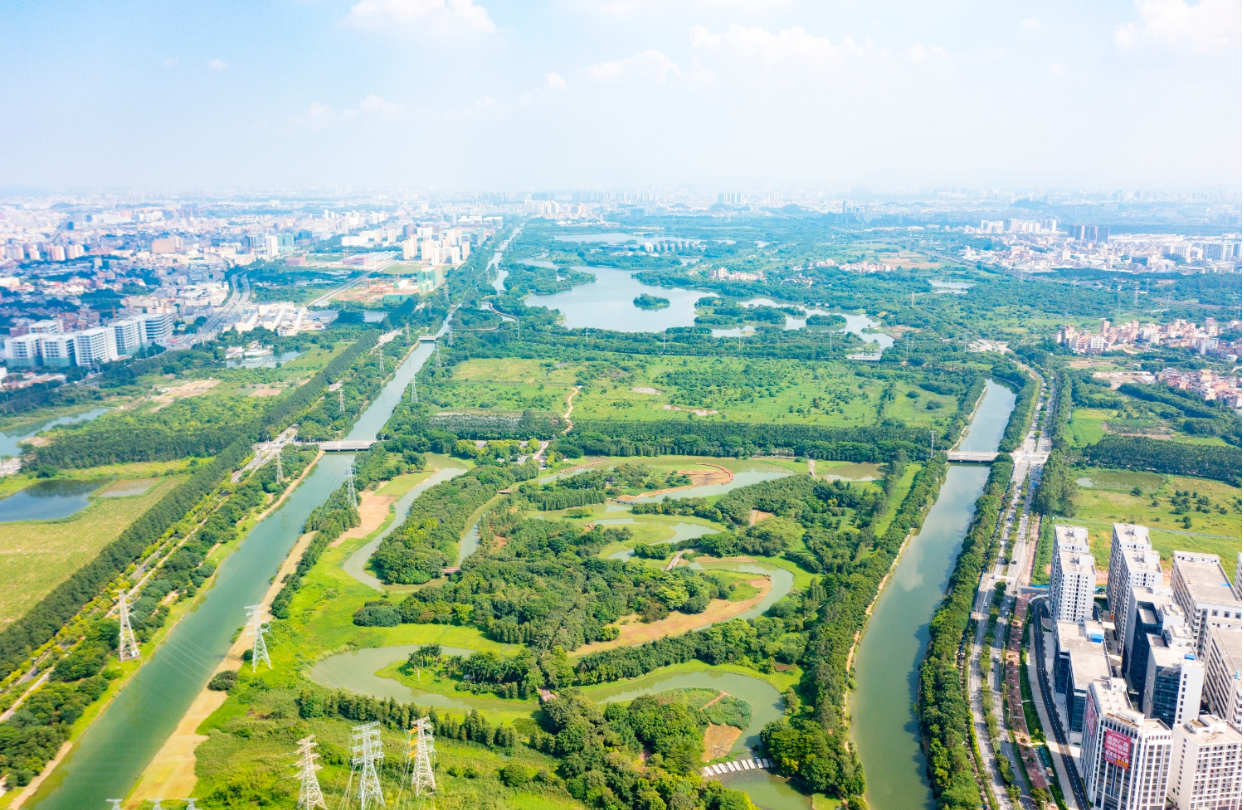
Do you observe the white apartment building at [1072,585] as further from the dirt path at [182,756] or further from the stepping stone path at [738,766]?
the dirt path at [182,756]

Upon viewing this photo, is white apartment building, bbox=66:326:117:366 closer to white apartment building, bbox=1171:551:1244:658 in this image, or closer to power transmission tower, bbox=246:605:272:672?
power transmission tower, bbox=246:605:272:672

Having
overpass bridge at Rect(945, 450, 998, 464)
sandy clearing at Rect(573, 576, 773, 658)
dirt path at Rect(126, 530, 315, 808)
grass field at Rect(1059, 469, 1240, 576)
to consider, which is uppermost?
overpass bridge at Rect(945, 450, 998, 464)

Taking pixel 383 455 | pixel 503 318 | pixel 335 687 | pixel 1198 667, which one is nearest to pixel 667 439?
pixel 383 455

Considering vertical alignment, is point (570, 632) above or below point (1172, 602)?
below

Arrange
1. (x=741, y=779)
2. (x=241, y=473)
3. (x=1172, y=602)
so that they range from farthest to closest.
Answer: (x=241, y=473) → (x=1172, y=602) → (x=741, y=779)

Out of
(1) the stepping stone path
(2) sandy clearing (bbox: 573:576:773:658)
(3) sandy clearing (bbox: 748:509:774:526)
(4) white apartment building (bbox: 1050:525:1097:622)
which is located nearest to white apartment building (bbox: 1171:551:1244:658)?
(4) white apartment building (bbox: 1050:525:1097:622)

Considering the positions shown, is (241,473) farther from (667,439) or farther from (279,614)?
(667,439)

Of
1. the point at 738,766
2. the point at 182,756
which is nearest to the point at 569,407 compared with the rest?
the point at 738,766

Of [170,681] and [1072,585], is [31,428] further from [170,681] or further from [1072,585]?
[1072,585]
